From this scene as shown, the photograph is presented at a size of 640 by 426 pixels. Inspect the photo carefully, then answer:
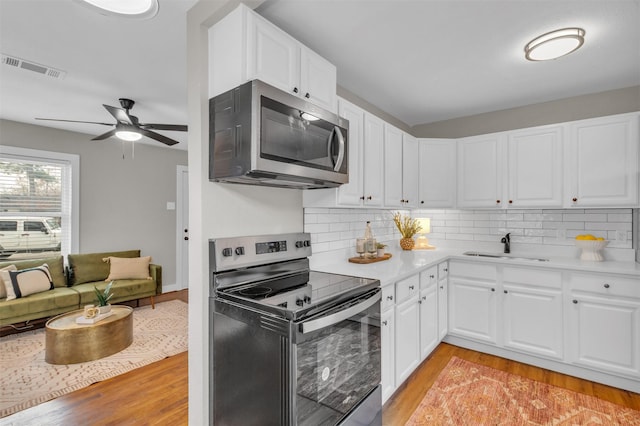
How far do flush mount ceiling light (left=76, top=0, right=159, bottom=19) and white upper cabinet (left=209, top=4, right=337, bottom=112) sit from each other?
30cm

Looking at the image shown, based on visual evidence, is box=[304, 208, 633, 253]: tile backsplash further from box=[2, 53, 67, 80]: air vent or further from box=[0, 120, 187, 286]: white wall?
box=[0, 120, 187, 286]: white wall

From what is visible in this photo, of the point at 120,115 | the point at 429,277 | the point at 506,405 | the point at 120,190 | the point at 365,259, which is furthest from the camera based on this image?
the point at 120,190

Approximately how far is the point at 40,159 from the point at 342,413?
491 cm

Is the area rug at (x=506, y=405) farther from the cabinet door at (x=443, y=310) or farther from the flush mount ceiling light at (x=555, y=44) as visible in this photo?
the flush mount ceiling light at (x=555, y=44)

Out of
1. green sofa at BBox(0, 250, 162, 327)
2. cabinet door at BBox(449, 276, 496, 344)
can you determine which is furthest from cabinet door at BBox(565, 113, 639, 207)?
green sofa at BBox(0, 250, 162, 327)

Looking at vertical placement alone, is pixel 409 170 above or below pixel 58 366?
above

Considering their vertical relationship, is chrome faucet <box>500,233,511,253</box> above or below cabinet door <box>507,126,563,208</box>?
below

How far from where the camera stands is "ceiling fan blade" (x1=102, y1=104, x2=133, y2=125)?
2936 mm

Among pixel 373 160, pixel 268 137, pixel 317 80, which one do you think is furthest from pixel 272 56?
pixel 373 160

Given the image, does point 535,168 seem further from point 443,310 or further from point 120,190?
point 120,190

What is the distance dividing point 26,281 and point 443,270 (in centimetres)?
457

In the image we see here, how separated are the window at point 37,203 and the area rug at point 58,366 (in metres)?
1.20

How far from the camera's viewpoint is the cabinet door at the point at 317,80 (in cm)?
189

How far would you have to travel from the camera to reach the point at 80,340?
2785 millimetres
